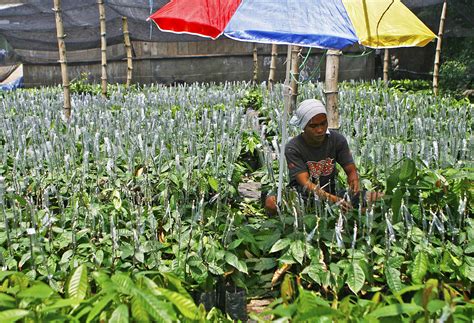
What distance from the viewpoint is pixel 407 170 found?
11.0ft

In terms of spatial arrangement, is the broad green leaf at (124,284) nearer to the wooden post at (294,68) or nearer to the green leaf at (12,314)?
the green leaf at (12,314)

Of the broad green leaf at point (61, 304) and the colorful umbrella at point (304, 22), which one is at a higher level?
the colorful umbrella at point (304, 22)

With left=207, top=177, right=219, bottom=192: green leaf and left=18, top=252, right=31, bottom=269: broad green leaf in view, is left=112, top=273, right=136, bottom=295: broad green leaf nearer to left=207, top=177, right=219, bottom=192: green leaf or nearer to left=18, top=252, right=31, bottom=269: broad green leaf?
left=18, top=252, right=31, bottom=269: broad green leaf

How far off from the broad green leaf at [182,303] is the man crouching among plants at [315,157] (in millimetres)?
2144

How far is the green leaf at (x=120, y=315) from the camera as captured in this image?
1.73 meters

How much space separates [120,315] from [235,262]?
1.39m

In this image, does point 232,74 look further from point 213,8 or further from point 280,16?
point 280,16

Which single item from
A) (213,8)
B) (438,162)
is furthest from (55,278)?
(438,162)

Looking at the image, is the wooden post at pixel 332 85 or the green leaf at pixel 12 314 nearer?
the green leaf at pixel 12 314

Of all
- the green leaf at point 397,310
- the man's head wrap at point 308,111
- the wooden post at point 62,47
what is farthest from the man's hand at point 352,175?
the wooden post at point 62,47

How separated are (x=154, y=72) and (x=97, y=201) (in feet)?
39.7

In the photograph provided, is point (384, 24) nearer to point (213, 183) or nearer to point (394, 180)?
point (394, 180)

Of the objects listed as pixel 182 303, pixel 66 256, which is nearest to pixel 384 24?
pixel 66 256

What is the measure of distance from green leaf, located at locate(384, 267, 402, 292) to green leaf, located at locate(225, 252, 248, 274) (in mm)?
731
